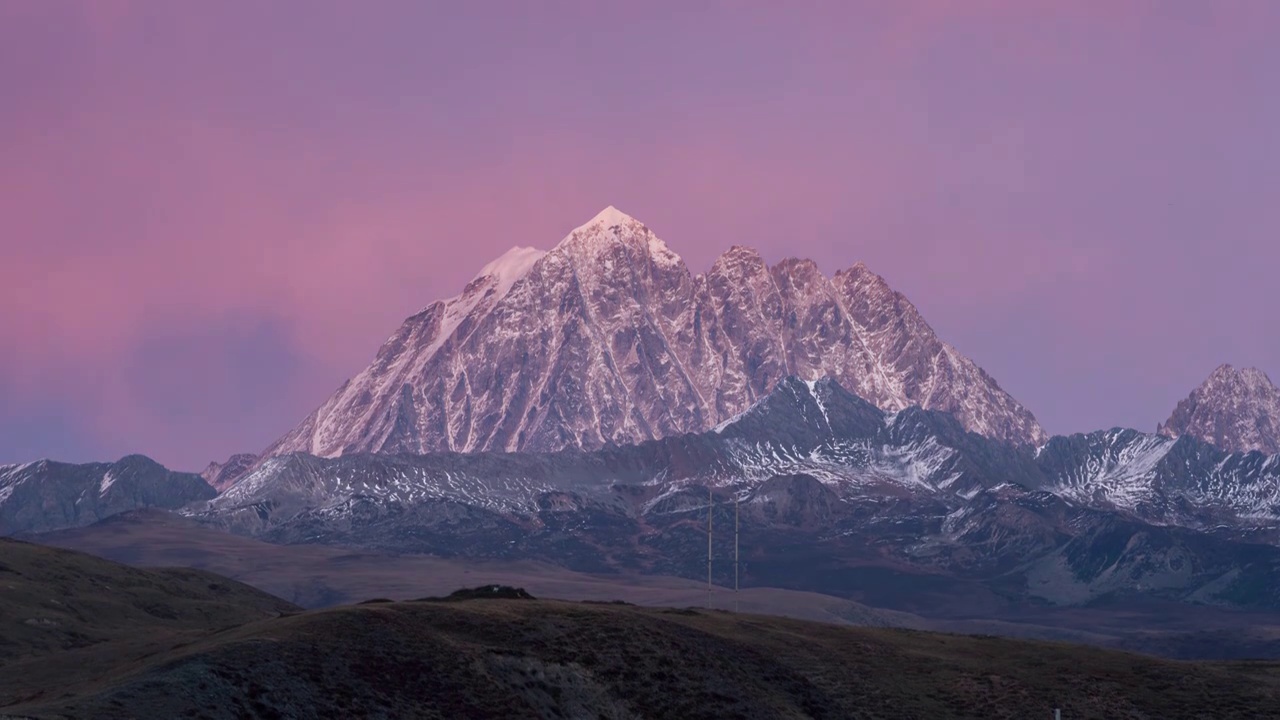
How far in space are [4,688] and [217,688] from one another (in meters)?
41.3

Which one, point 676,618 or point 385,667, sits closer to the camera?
point 385,667

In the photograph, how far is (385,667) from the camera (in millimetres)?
152875

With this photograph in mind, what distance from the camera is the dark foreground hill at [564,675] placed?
141875 millimetres

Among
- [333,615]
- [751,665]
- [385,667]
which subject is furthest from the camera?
[751,665]

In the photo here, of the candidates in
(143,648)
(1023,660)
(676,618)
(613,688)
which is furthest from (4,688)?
(1023,660)

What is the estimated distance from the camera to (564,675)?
6348 inches

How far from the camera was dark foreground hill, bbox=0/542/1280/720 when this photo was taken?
14188 centimetres

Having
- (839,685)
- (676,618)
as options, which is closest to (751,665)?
(839,685)

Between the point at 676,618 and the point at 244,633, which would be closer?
the point at 244,633

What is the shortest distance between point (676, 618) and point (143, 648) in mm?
56131

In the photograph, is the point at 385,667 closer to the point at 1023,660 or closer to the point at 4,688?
the point at 4,688

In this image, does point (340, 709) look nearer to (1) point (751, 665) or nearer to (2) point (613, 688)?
(2) point (613, 688)

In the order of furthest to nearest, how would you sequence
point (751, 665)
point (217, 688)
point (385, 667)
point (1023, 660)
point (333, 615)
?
point (1023, 660) → point (751, 665) → point (333, 615) → point (385, 667) → point (217, 688)

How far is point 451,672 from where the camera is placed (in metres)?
154
